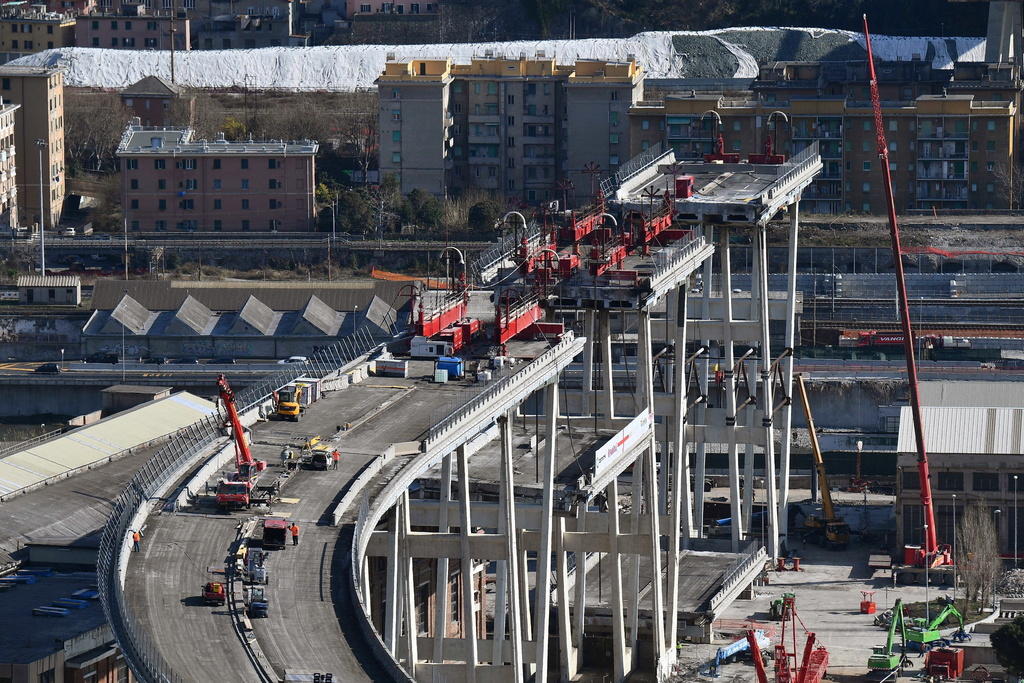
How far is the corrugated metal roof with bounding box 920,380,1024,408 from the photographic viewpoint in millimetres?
73812

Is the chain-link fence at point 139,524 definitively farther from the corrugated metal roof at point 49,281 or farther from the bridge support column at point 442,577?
the corrugated metal roof at point 49,281

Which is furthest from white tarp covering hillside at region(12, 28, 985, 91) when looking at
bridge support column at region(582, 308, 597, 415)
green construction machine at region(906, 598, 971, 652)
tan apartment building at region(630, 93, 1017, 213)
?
green construction machine at region(906, 598, 971, 652)

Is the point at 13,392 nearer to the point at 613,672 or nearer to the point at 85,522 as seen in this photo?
the point at 85,522

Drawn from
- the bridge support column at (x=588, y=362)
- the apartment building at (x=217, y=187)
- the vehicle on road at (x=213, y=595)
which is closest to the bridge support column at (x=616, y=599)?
the bridge support column at (x=588, y=362)

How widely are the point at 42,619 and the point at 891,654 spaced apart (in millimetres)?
19379

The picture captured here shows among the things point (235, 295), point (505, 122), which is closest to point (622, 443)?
point (235, 295)

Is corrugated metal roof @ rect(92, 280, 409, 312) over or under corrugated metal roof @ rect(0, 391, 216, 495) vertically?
over

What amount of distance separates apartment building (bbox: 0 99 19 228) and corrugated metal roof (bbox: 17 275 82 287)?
1104 cm

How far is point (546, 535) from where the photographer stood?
171 ft

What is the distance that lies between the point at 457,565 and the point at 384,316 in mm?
35259

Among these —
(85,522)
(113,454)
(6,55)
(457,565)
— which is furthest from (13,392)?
(6,55)

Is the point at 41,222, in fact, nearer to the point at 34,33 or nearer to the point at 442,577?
the point at 34,33

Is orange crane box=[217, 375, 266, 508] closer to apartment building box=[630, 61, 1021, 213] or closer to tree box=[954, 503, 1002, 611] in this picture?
tree box=[954, 503, 1002, 611]

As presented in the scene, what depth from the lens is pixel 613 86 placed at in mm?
112688
